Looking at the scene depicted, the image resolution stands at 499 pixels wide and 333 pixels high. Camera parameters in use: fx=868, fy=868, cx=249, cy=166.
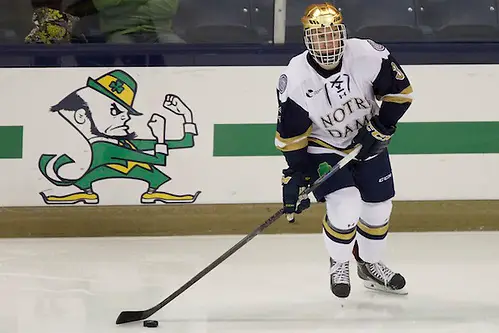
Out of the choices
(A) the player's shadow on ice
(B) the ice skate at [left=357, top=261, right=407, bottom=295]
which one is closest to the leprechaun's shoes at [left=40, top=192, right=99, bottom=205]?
(A) the player's shadow on ice

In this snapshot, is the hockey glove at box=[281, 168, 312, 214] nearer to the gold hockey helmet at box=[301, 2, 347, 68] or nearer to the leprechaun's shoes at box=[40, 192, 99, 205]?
the gold hockey helmet at box=[301, 2, 347, 68]

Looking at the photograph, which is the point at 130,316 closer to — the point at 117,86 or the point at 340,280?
the point at 340,280

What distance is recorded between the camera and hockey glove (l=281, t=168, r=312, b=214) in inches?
106

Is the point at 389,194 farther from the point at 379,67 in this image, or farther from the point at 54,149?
the point at 54,149

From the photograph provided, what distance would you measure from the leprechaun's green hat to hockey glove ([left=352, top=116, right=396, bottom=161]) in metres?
1.34

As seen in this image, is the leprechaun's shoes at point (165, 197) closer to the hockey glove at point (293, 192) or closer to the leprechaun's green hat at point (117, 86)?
the leprechaun's green hat at point (117, 86)

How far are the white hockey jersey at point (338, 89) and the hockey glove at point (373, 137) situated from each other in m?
0.05

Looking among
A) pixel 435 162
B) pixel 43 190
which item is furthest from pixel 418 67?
pixel 43 190

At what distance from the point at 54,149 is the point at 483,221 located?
1.94 m

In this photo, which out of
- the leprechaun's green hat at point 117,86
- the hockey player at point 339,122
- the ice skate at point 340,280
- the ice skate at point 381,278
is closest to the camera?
the hockey player at point 339,122

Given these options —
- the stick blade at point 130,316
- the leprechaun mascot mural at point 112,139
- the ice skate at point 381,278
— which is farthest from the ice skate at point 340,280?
the leprechaun mascot mural at point 112,139

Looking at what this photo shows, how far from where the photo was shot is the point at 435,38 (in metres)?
3.91

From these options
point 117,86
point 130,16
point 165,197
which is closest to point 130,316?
point 165,197

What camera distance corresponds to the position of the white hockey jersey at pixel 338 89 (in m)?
2.66
